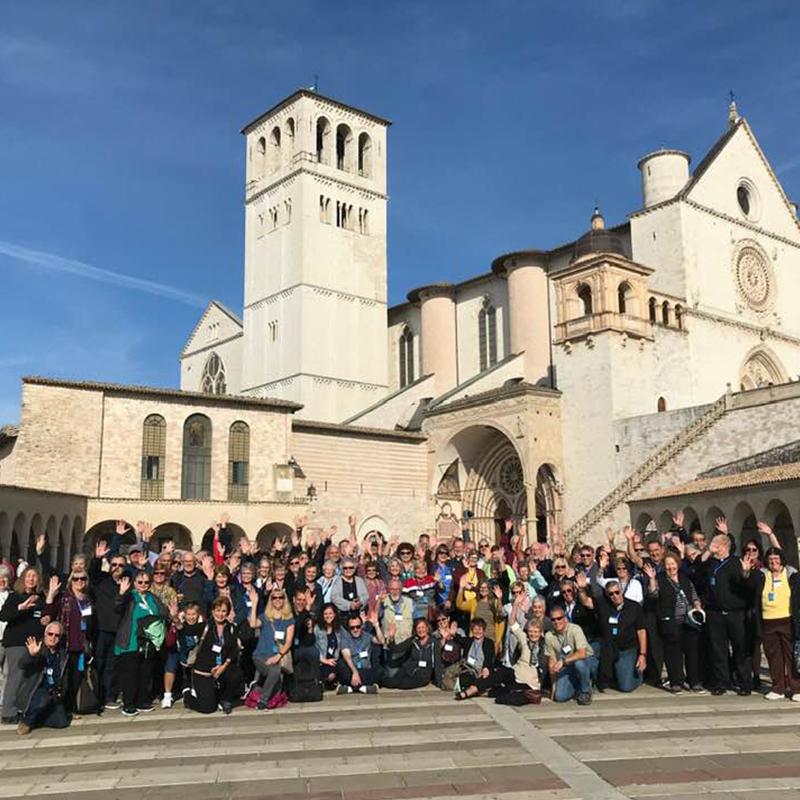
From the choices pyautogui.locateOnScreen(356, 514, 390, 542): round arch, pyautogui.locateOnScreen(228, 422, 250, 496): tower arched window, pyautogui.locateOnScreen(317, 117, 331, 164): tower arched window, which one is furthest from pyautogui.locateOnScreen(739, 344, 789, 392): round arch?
pyautogui.locateOnScreen(317, 117, 331, 164): tower arched window

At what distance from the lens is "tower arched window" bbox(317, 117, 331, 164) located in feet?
155

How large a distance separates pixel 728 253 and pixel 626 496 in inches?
531

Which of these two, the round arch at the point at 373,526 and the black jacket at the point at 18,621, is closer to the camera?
the black jacket at the point at 18,621

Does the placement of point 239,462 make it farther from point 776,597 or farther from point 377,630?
point 776,597

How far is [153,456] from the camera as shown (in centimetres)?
2922

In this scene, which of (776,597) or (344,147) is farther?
(344,147)

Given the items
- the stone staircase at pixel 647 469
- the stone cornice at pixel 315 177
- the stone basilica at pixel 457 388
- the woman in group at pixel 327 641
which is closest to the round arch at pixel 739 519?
the stone basilica at pixel 457 388

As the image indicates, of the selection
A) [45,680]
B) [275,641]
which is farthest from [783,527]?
[45,680]

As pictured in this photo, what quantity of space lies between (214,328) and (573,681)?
158 feet

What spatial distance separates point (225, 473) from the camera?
30.3 meters

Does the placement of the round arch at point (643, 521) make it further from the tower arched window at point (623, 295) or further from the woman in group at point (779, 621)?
the woman in group at point (779, 621)

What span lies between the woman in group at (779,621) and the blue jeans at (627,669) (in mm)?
1471

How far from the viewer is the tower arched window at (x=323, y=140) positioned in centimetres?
4723

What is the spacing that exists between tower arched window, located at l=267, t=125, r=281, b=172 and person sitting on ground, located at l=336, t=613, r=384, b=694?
41.6m
